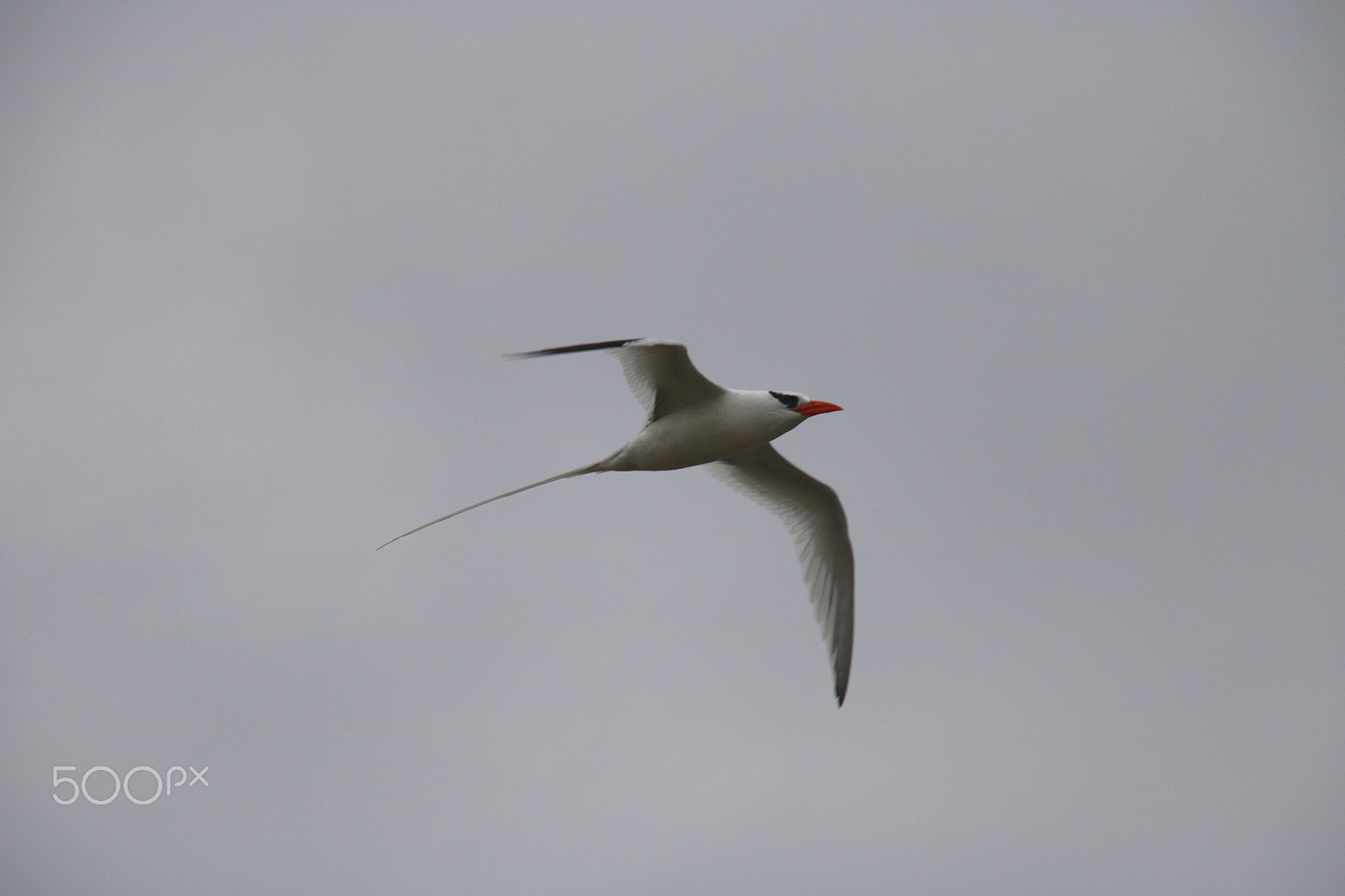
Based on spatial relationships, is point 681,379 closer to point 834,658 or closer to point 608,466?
point 608,466

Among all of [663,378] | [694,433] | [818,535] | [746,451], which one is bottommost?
[818,535]

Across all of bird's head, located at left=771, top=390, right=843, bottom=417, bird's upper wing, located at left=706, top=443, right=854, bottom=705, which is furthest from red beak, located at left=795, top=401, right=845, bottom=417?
bird's upper wing, located at left=706, top=443, right=854, bottom=705

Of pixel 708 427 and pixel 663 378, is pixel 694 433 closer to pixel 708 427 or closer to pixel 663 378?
pixel 708 427

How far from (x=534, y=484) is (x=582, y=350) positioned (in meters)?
2.20

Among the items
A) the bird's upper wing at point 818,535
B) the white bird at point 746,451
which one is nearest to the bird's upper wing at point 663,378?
the white bird at point 746,451

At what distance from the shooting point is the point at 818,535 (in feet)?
45.9

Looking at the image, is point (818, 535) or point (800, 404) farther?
point (818, 535)

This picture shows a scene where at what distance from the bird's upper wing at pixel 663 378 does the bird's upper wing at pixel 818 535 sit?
221 centimetres

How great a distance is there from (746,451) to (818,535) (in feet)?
7.36

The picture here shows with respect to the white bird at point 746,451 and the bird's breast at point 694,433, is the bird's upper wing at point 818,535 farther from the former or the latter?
the bird's breast at point 694,433

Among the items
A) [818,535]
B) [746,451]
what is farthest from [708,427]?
[818,535]

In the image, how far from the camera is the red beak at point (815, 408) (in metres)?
12.0

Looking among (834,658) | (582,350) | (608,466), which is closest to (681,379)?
(608,466)

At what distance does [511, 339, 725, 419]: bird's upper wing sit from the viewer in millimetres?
11117
